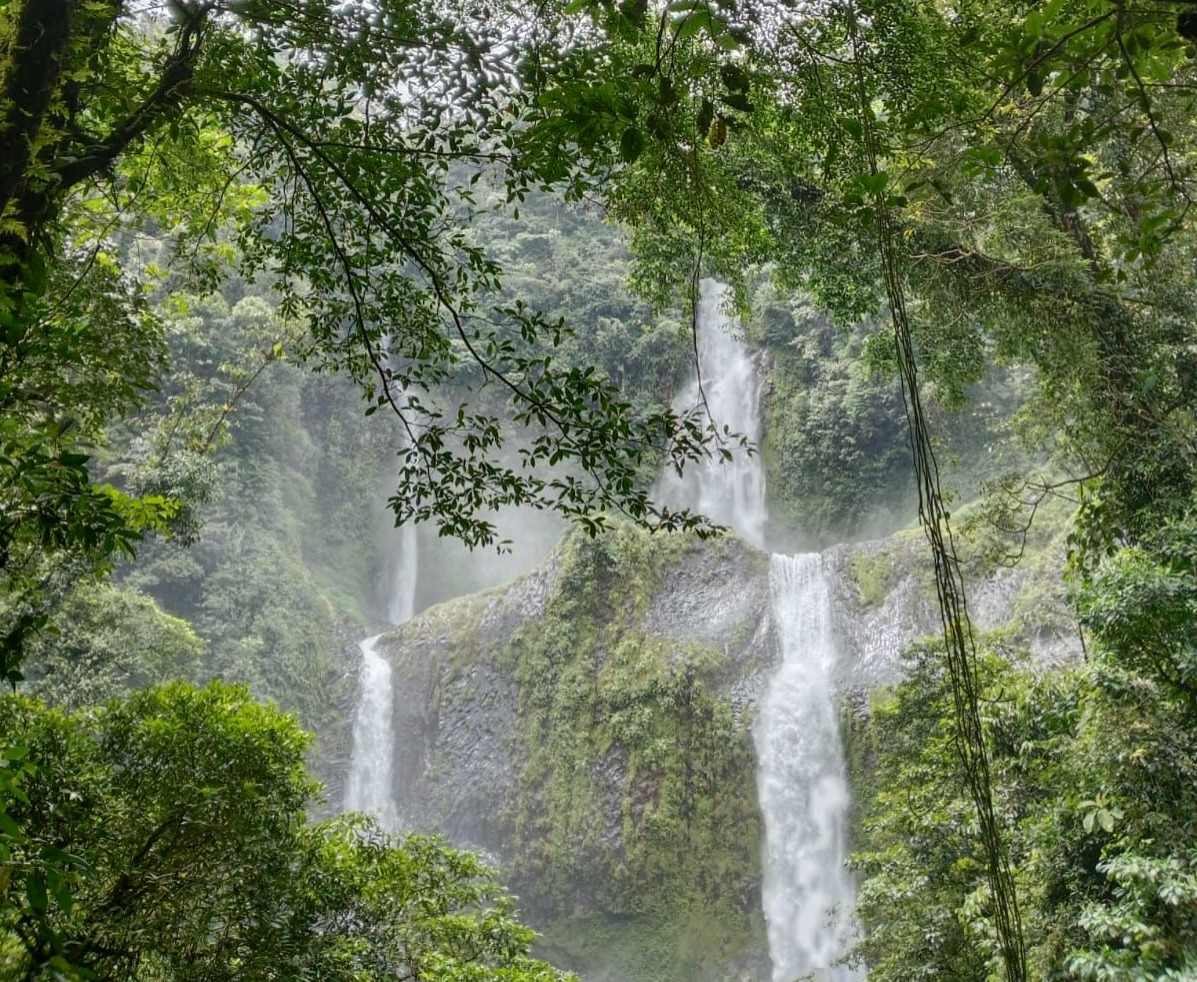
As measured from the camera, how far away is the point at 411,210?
3.13 metres

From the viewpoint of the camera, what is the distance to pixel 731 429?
18781 mm

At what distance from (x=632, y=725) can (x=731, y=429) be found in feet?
25.5

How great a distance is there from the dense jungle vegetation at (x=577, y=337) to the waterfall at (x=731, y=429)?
10.3m

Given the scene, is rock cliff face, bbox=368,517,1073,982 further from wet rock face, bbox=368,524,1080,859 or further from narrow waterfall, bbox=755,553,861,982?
narrow waterfall, bbox=755,553,861,982

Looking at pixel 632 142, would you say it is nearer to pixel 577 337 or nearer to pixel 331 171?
pixel 331 171

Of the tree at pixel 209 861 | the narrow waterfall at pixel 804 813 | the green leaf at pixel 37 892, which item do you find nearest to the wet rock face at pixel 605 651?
the narrow waterfall at pixel 804 813

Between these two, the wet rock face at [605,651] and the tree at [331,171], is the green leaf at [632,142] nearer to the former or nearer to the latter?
the tree at [331,171]

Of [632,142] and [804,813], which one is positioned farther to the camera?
[804,813]

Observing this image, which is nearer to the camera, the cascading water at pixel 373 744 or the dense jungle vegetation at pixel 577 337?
the dense jungle vegetation at pixel 577 337

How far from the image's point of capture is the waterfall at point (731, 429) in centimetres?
1856

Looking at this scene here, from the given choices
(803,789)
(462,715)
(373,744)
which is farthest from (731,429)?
(373,744)

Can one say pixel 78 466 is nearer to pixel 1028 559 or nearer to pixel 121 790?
pixel 121 790

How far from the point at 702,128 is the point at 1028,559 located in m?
11.3

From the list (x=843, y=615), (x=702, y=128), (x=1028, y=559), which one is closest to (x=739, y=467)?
(x=843, y=615)
